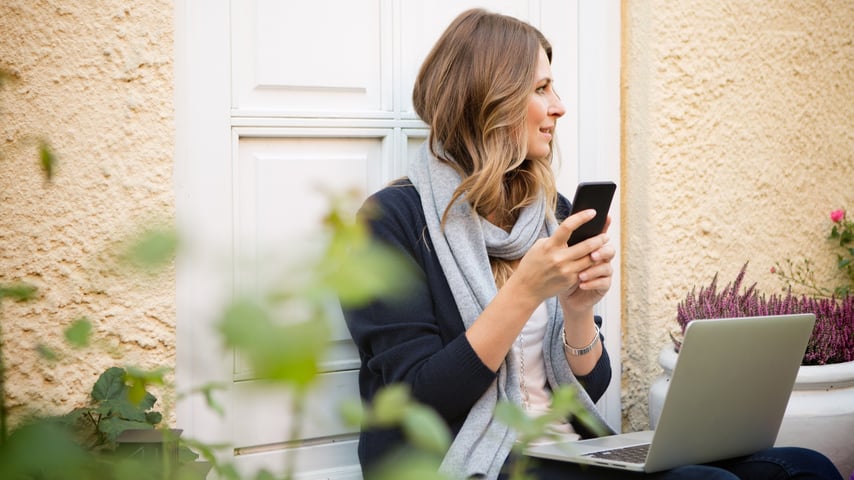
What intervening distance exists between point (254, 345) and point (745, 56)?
2.40 metres

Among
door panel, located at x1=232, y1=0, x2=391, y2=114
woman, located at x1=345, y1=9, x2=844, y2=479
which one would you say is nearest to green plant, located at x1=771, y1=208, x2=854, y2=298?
woman, located at x1=345, y1=9, x2=844, y2=479

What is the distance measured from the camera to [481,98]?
6.38 feet

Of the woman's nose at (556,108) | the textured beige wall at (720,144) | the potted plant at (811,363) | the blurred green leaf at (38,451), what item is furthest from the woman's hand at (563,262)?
the blurred green leaf at (38,451)

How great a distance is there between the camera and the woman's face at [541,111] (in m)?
1.98

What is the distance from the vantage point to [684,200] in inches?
92.7

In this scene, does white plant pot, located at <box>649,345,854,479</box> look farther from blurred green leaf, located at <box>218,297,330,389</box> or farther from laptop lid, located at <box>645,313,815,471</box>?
blurred green leaf, located at <box>218,297,330,389</box>

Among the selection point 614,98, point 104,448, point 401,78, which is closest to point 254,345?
point 104,448

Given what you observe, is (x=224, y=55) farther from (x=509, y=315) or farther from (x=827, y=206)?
(x=827, y=206)

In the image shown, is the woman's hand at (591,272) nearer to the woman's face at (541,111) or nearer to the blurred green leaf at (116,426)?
the woman's face at (541,111)

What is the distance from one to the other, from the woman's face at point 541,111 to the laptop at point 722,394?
2.24 feet

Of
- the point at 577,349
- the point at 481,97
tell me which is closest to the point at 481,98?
the point at 481,97

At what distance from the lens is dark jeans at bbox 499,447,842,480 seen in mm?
1634

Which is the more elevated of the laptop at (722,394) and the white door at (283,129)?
the white door at (283,129)

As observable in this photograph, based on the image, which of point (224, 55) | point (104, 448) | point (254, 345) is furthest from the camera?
point (224, 55)
